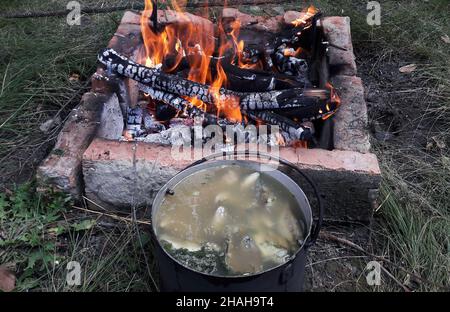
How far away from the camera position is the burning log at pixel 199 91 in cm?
343

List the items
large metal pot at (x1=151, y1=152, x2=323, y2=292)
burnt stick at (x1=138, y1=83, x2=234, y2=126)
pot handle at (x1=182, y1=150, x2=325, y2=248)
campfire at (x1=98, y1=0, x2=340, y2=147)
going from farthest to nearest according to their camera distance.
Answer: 1. burnt stick at (x1=138, y1=83, x2=234, y2=126)
2. campfire at (x1=98, y1=0, x2=340, y2=147)
3. pot handle at (x1=182, y1=150, x2=325, y2=248)
4. large metal pot at (x1=151, y1=152, x2=323, y2=292)

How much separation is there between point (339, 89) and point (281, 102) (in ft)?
1.35

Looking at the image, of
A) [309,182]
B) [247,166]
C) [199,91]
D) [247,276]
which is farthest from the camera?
[199,91]

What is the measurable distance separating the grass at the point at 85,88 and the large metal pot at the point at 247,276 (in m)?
0.55

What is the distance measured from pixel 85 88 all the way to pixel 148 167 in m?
1.46

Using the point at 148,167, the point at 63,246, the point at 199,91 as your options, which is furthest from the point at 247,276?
the point at 199,91

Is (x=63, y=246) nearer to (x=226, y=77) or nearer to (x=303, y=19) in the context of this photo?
(x=226, y=77)

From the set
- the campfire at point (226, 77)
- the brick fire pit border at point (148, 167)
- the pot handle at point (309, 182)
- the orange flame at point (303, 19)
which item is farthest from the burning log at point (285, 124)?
the orange flame at point (303, 19)

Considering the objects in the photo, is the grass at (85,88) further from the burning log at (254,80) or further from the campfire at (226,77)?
the burning log at (254,80)

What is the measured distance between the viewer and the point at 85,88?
4.08 meters

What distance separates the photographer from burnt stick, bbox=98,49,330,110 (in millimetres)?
3434

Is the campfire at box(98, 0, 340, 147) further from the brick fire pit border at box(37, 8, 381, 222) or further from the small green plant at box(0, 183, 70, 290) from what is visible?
the small green plant at box(0, 183, 70, 290)

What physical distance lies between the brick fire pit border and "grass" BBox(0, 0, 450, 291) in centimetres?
20

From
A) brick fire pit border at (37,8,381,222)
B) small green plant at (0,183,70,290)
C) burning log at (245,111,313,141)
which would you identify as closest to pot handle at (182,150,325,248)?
brick fire pit border at (37,8,381,222)
